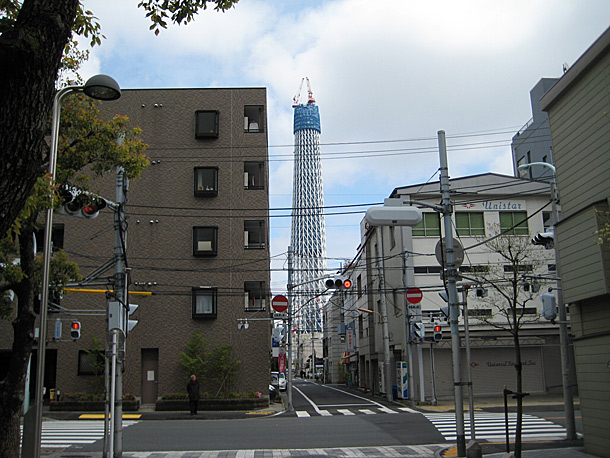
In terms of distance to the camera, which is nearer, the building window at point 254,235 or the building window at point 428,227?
the building window at point 254,235

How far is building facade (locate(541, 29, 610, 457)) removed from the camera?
1237 centimetres

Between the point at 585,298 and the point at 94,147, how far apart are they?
11.3 m

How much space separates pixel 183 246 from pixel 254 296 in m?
→ 5.05

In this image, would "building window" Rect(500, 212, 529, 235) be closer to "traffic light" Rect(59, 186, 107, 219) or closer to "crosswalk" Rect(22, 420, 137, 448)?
"crosswalk" Rect(22, 420, 137, 448)

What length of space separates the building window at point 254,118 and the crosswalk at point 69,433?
735 inches

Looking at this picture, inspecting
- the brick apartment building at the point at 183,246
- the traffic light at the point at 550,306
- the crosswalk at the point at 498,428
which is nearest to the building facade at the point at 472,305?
the brick apartment building at the point at 183,246

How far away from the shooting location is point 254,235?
35.3m

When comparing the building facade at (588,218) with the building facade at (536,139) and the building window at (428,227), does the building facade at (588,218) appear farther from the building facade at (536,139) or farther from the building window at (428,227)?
the building facade at (536,139)

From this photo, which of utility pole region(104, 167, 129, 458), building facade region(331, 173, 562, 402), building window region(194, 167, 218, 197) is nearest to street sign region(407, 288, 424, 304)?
building facade region(331, 173, 562, 402)

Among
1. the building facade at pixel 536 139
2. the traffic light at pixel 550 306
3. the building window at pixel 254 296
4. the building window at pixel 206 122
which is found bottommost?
the traffic light at pixel 550 306

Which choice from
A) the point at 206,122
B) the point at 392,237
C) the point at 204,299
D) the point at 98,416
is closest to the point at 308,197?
the point at 392,237

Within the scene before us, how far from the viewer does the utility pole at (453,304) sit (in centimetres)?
1298

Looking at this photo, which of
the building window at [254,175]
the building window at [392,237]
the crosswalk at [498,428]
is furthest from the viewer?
the building window at [392,237]

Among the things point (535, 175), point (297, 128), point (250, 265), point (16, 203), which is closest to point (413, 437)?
Answer: point (16, 203)
